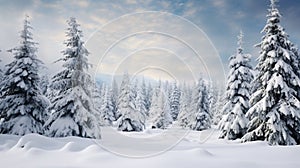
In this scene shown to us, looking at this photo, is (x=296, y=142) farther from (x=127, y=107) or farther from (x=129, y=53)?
(x=127, y=107)

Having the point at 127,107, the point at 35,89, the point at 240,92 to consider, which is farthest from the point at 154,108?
the point at 35,89

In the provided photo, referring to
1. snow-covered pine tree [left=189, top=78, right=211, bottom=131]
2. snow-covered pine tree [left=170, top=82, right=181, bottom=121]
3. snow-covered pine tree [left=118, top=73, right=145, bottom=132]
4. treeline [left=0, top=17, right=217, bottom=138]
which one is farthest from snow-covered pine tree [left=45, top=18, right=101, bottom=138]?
snow-covered pine tree [left=170, top=82, right=181, bottom=121]

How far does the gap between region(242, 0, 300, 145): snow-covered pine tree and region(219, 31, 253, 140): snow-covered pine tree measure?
21.9ft

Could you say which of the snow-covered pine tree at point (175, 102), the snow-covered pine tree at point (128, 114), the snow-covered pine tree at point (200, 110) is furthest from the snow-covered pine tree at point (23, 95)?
the snow-covered pine tree at point (175, 102)

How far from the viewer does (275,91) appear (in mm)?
14852

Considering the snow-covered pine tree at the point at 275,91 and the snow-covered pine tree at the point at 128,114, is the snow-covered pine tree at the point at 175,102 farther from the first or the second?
the snow-covered pine tree at the point at 275,91

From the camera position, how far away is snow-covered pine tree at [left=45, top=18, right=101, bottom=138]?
16609 millimetres

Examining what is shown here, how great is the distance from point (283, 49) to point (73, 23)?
14.9 meters

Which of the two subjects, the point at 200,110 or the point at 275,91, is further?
the point at 200,110

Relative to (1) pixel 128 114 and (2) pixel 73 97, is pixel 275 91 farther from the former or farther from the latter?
(1) pixel 128 114

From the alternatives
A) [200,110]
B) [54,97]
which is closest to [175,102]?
[200,110]

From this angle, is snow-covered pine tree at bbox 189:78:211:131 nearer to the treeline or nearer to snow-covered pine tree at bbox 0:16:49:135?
the treeline

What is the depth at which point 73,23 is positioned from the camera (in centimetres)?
1816

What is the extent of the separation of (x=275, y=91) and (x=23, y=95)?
1798cm
